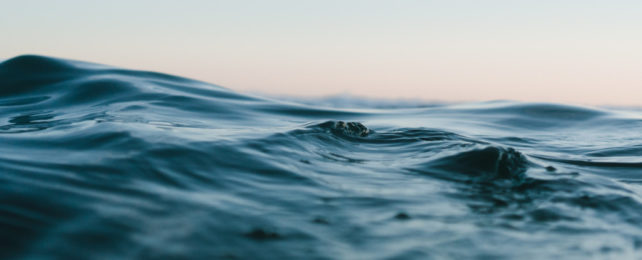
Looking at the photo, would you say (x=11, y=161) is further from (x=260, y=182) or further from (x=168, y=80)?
(x=168, y=80)

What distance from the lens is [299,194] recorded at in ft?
9.78

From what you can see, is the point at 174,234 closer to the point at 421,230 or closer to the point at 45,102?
the point at 421,230

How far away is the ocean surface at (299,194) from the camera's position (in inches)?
85.5

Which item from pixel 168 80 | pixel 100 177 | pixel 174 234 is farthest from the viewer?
pixel 168 80

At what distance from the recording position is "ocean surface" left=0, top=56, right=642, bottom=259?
217 centimetres

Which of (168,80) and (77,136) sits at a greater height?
(168,80)

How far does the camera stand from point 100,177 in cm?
282

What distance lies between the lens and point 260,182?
3170 mm

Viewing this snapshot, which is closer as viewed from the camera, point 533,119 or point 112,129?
point 112,129

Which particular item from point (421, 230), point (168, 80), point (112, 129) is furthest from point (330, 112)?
point (421, 230)

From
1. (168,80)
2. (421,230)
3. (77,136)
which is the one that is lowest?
(421,230)

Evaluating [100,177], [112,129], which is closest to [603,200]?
[100,177]

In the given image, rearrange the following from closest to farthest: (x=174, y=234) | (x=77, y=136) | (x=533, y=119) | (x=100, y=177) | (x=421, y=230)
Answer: (x=174, y=234)
(x=421, y=230)
(x=100, y=177)
(x=77, y=136)
(x=533, y=119)

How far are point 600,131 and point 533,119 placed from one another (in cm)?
134
